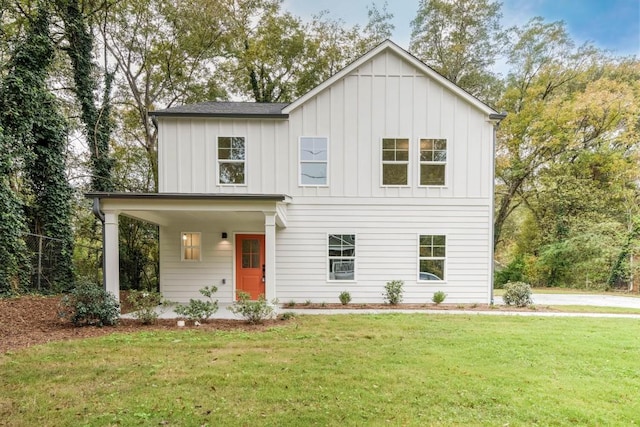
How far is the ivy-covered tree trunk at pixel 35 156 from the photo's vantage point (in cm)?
863

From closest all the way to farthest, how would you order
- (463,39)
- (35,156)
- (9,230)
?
(9,230), (35,156), (463,39)

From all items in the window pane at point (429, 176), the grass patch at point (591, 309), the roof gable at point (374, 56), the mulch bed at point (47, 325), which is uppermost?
the roof gable at point (374, 56)

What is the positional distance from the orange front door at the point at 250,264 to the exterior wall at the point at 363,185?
53cm

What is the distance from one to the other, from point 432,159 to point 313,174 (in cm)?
363

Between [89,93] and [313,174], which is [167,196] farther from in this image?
[89,93]

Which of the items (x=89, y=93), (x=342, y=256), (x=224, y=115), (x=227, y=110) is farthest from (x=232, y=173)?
(x=89, y=93)

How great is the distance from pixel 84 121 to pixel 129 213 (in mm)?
6487

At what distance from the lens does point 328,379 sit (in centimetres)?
386

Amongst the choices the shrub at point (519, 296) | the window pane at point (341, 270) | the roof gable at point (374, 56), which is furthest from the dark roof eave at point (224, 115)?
the shrub at point (519, 296)

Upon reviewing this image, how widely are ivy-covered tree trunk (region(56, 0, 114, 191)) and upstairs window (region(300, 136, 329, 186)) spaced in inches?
317

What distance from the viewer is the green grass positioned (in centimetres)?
308

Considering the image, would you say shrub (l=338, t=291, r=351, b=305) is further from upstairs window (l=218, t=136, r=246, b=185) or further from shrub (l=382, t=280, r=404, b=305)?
upstairs window (l=218, t=136, r=246, b=185)

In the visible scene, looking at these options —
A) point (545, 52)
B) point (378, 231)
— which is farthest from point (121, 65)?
point (545, 52)

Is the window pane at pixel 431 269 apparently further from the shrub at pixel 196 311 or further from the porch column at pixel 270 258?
the shrub at pixel 196 311
